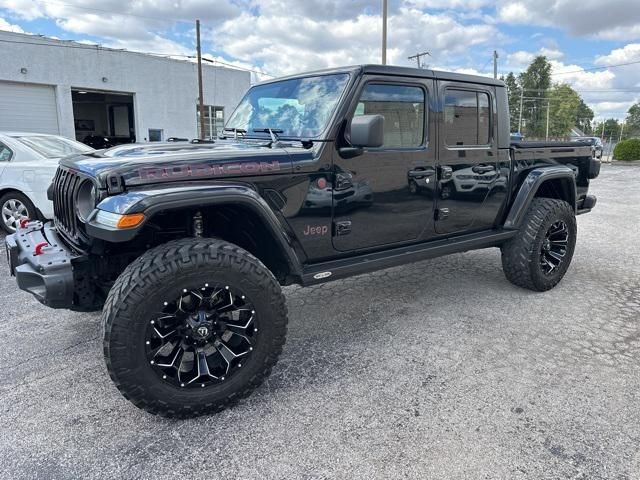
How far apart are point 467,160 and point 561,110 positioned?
7777cm

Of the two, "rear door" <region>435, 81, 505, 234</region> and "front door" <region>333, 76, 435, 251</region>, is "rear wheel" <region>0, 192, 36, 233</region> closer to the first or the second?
"front door" <region>333, 76, 435, 251</region>

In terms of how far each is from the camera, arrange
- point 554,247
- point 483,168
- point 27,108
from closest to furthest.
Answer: point 483,168 → point 554,247 → point 27,108

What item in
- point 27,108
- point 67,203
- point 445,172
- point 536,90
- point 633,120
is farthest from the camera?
point 633,120

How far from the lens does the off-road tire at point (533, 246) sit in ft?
13.4

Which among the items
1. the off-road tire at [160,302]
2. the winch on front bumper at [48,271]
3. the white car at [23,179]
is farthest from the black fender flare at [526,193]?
the white car at [23,179]

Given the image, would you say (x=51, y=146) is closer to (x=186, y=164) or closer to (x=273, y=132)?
(x=273, y=132)

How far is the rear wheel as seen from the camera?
6.11 meters

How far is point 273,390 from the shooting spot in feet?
8.79

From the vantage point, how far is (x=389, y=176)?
315 cm

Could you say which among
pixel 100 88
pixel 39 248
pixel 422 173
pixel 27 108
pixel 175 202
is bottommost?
pixel 39 248

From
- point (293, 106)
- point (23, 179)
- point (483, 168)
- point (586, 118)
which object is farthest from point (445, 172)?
point (586, 118)

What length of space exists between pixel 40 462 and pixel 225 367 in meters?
0.90

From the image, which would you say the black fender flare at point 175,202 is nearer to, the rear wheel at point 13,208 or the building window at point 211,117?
the rear wheel at point 13,208

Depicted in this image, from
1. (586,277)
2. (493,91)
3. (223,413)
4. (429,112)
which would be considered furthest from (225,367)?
(586,277)
